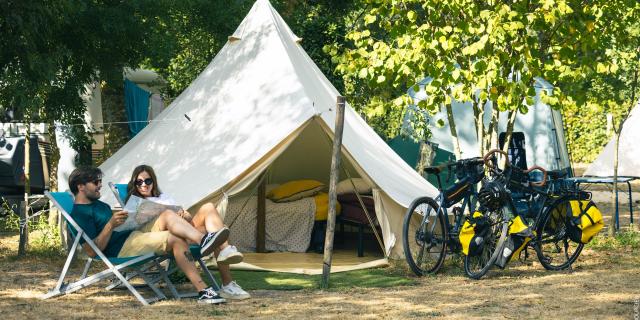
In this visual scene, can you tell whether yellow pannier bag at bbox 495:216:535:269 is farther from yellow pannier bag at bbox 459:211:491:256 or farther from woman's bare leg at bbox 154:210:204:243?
woman's bare leg at bbox 154:210:204:243

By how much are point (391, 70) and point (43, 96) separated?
3400mm

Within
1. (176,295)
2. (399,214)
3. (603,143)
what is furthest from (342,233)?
(603,143)

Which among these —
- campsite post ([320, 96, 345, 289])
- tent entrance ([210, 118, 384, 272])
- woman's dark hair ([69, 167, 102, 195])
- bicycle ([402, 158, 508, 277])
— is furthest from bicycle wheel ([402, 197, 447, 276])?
woman's dark hair ([69, 167, 102, 195])

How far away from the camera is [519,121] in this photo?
49.2 ft

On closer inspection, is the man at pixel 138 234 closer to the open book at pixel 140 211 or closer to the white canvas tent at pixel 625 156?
the open book at pixel 140 211

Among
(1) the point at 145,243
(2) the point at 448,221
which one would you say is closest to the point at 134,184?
(1) the point at 145,243

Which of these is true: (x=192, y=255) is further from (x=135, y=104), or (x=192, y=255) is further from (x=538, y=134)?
(x=538, y=134)

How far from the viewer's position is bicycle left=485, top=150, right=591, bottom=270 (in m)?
8.30

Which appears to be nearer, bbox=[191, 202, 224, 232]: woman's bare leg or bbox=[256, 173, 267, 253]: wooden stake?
bbox=[191, 202, 224, 232]: woman's bare leg

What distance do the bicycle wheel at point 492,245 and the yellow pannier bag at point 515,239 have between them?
40mm

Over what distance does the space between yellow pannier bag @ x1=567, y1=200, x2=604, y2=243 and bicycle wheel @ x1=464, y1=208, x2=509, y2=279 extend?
0.73 metres

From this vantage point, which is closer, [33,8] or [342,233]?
[33,8]

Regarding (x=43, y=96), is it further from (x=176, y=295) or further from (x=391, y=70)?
(x=176, y=295)

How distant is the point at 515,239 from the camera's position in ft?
26.5
